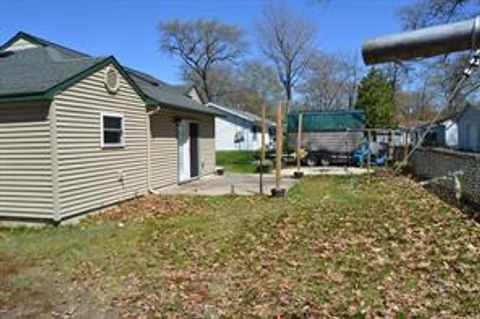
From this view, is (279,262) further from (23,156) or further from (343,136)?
(343,136)

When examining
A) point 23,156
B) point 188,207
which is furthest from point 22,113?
point 188,207

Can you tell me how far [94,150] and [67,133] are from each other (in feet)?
3.61

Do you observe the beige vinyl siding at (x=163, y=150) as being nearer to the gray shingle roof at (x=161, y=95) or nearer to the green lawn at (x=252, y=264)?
the gray shingle roof at (x=161, y=95)

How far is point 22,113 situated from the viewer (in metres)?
10.0

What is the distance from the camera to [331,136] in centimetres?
2731

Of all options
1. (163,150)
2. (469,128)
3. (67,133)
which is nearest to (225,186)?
(163,150)

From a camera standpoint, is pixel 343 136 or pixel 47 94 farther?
pixel 343 136

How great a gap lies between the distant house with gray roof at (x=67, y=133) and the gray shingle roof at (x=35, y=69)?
2 centimetres

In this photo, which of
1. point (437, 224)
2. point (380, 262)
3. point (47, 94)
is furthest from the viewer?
point (47, 94)

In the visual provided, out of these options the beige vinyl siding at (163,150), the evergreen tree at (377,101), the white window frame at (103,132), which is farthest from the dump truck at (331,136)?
the white window frame at (103,132)

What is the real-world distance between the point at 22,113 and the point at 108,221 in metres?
2.78

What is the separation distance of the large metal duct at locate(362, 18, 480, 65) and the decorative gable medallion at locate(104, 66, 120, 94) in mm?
10798

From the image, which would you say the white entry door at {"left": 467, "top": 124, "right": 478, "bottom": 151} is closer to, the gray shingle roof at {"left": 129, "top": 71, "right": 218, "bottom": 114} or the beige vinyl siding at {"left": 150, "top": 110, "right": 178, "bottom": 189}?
the gray shingle roof at {"left": 129, "top": 71, "right": 218, "bottom": 114}

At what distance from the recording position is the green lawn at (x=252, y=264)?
5.22 metres
